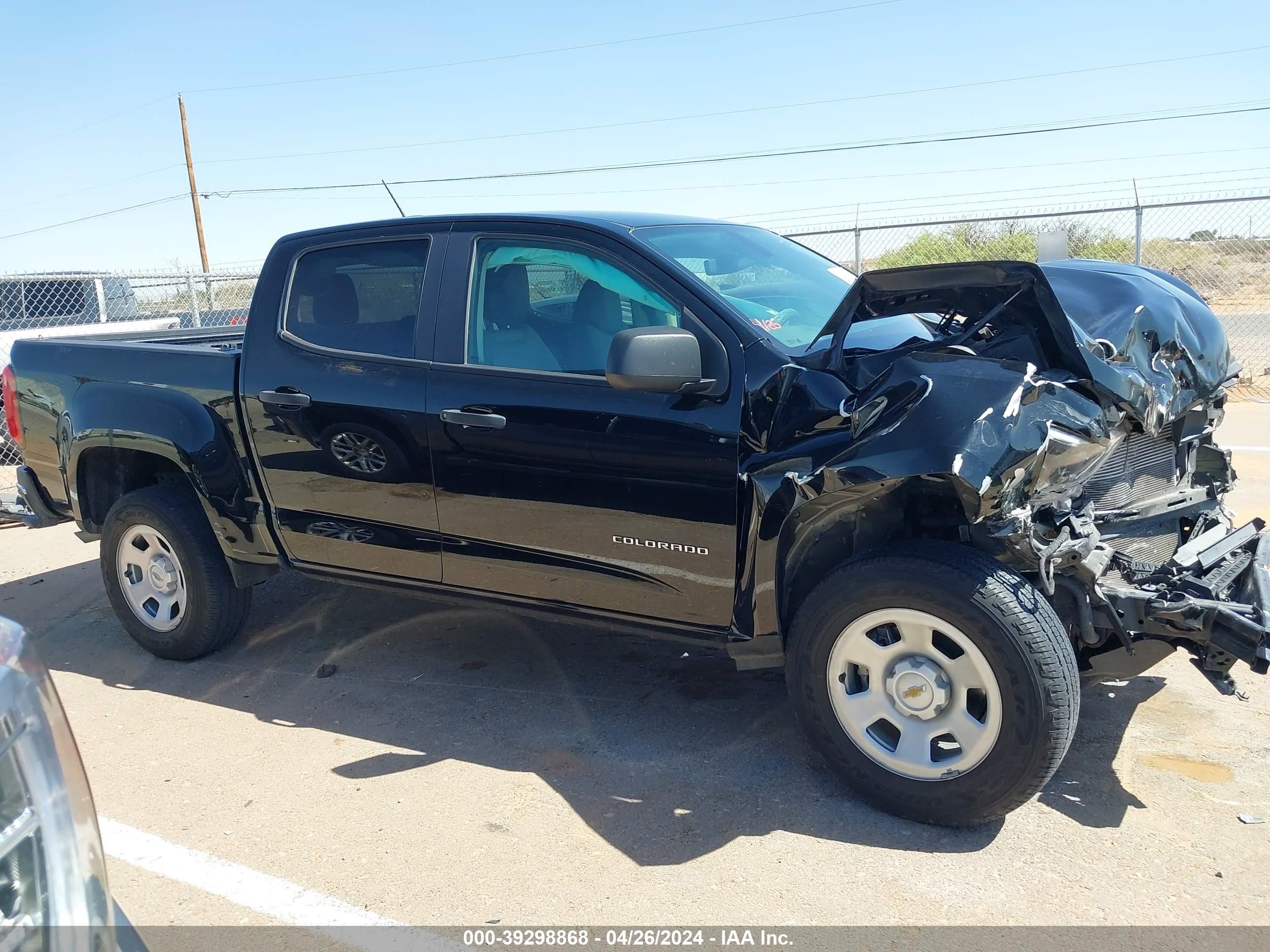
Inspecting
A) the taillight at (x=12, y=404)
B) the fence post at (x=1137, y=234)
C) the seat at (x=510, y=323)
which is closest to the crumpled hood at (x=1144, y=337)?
the seat at (x=510, y=323)

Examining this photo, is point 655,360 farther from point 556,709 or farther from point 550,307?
point 556,709

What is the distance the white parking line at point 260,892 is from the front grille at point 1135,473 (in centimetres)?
256

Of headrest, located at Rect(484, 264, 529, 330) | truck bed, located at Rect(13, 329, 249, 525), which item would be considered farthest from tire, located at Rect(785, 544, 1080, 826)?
truck bed, located at Rect(13, 329, 249, 525)

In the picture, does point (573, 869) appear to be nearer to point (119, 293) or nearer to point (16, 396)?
point (16, 396)

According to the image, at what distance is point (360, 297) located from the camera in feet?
14.1

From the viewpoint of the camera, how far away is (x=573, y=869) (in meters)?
3.05

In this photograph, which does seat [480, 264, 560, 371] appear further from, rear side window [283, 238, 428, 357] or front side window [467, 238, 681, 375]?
rear side window [283, 238, 428, 357]

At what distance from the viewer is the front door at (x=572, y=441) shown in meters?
3.42

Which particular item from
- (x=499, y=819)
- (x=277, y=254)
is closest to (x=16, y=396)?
(x=277, y=254)

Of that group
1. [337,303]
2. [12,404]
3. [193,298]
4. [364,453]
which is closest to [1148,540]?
[364,453]

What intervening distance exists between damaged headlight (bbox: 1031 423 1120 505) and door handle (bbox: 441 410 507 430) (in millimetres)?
1841

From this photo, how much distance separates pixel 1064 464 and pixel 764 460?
0.91 m

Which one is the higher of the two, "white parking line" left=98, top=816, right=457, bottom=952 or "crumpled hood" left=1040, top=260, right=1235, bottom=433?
"crumpled hood" left=1040, top=260, right=1235, bottom=433

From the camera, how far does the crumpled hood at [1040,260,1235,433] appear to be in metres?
3.29
